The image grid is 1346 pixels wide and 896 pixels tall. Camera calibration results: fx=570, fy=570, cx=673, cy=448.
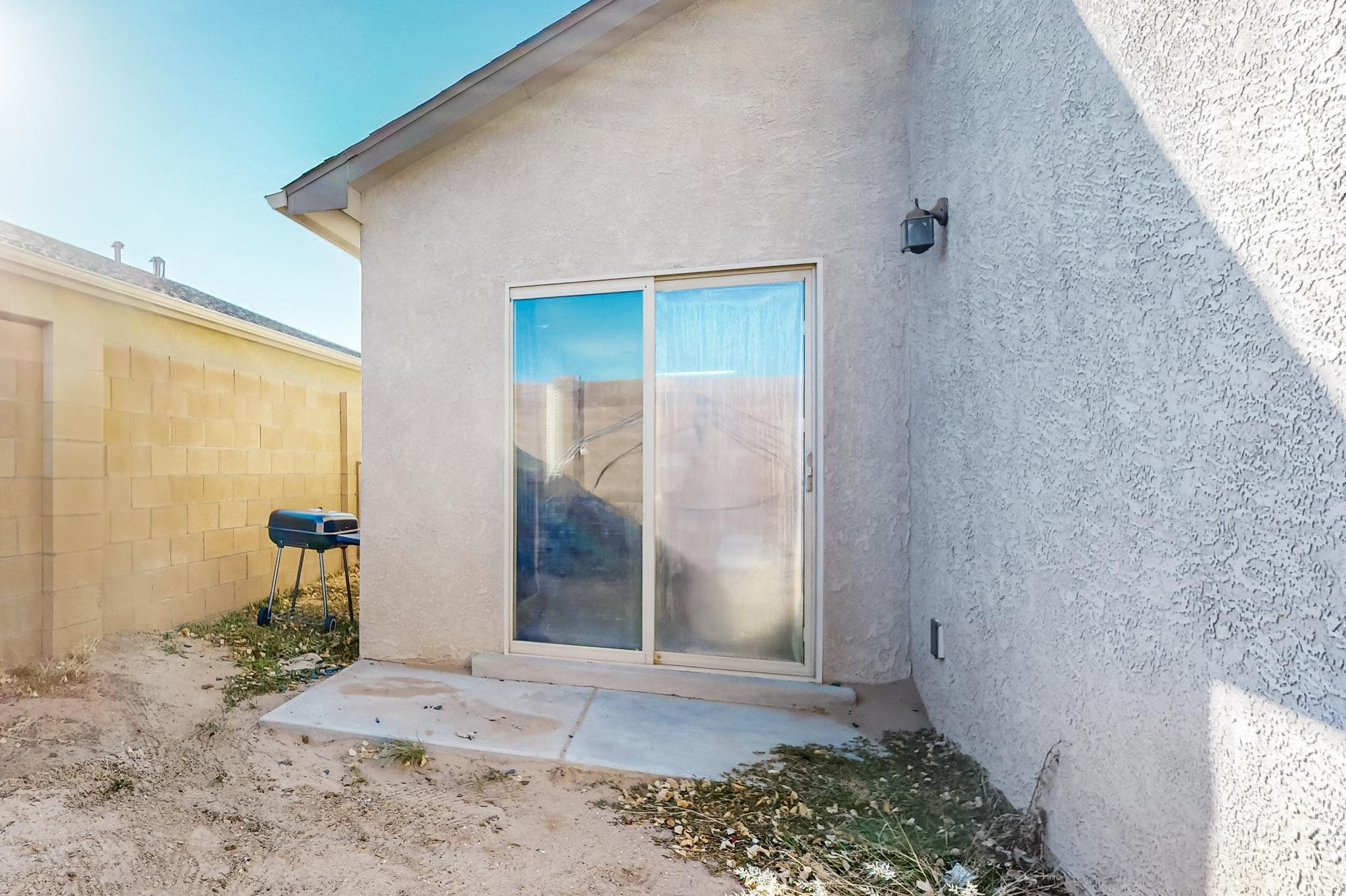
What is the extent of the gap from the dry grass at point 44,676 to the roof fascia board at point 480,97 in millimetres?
3543

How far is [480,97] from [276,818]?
421 cm

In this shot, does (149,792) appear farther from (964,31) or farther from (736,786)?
(964,31)

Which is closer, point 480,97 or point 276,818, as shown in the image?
point 276,818

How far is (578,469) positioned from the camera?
13.0 ft

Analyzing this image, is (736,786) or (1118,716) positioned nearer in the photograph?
(1118,716)

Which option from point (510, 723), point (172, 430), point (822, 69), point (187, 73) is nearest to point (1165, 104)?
point (822, 69)

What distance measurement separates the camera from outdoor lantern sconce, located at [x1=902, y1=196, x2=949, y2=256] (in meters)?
3.13

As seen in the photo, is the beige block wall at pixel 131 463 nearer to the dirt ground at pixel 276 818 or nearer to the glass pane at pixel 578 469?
the dirt ground at pixel 276 818

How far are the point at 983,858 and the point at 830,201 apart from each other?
11.3ft

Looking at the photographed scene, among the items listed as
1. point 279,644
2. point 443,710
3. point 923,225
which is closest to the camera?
point 923,225

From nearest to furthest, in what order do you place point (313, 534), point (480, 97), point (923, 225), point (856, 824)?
point (856, 824), point (923, 225), point (480, 97), point (313, 534)

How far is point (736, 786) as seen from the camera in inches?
106

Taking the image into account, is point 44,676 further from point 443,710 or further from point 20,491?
point 443,710

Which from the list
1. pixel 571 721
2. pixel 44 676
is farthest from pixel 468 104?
pixel 44 676
